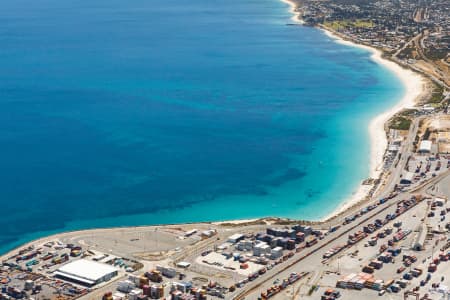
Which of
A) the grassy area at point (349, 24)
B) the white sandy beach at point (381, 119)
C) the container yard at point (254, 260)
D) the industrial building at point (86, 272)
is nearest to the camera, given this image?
the container yard at point (254, 260)

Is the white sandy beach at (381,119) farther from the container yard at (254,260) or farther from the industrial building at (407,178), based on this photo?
the container yard at (254,260)

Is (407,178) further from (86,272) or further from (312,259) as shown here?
(86,272)

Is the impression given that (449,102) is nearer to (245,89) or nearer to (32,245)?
(245,89)

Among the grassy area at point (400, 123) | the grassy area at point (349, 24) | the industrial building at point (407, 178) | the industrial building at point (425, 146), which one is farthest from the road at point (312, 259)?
the grassy area at point (349, 24)

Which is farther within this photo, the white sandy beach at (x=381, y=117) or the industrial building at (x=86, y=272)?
the white sandy beach at (x=381, y=117)

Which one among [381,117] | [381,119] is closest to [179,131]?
[381,119]

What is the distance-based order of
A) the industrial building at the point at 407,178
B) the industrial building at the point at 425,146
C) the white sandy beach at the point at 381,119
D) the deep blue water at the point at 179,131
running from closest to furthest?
the deep blue water at the point at 179,131 < the white sandy beach at the point at 381,119 < the industrial building at the point at 407,178 < the industrial building at the point at 425,146
